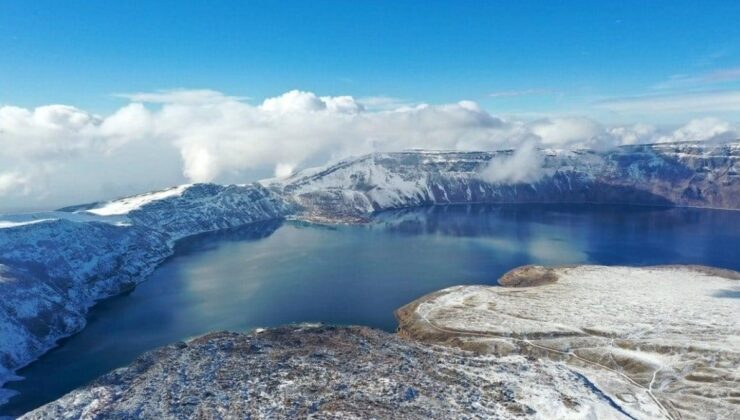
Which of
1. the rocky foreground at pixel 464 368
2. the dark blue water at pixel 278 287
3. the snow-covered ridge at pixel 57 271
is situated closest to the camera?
the rocky foreground at pixel 464 368

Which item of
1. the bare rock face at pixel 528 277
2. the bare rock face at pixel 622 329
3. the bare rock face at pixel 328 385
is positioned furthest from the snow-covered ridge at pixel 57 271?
the bare rock face at pixel 528 277

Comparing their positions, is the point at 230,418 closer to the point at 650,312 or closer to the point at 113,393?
the point at 113,393

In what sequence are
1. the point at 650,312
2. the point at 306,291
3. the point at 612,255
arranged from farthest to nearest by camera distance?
the point at 612,255 → the point at 306,291 → the point at 650,312

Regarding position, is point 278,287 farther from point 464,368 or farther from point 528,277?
point 528,277

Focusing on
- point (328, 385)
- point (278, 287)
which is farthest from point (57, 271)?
point (328, 385)

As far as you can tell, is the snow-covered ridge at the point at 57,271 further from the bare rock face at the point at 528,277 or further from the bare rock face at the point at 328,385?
the bare rock face at the point at 528,277

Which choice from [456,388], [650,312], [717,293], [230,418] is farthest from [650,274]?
[230,418]
